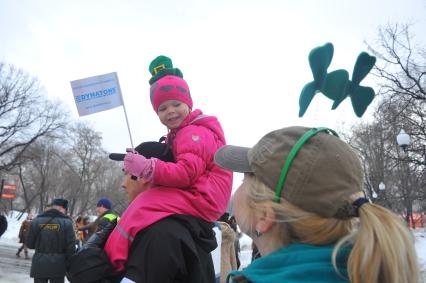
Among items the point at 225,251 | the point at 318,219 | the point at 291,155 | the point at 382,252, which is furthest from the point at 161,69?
the point at 225,251

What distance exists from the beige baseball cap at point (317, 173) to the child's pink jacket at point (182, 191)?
31.6 inches

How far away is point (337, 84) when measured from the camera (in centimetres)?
183

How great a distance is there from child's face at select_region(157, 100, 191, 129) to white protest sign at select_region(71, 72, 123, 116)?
4.40 feet

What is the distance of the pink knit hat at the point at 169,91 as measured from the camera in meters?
2.73

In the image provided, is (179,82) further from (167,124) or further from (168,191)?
(168,191)

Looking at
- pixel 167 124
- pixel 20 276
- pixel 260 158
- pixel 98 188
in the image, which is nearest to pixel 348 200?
pixel 260 158

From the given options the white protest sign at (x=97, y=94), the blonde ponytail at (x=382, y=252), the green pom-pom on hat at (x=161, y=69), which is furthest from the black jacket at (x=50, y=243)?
the blonde ponytail at (x=382, y=252)

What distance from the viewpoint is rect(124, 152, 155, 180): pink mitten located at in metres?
2.29

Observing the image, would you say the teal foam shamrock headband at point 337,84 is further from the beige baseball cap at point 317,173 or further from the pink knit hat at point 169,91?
the pink knit hat at point 169,91

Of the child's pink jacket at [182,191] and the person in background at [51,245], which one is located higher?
the child's pink jacket at [182,191]

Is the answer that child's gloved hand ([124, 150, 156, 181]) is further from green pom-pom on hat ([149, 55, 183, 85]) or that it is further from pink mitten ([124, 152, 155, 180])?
green pom-pom on hat ([149, 55, 183, 85])

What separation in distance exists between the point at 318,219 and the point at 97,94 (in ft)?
9.44

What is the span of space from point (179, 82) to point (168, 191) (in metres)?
0.81

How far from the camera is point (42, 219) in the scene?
23.6 ft
